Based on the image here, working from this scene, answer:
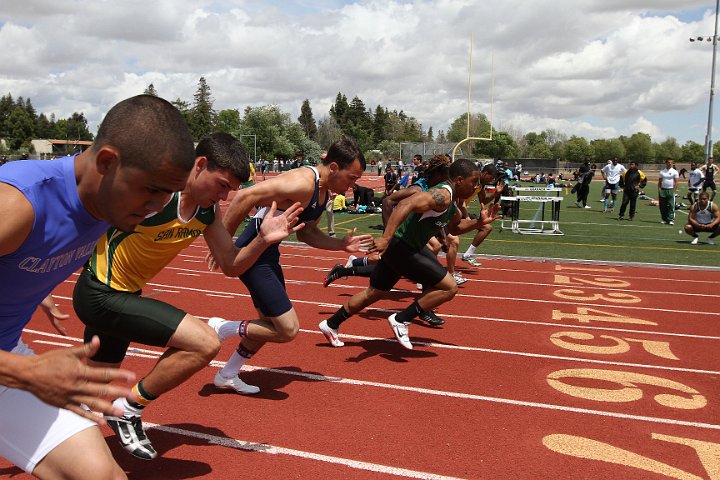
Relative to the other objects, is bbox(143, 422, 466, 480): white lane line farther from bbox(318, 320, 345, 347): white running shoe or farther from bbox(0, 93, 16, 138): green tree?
bbox(0, 93, 16, 138): green tree

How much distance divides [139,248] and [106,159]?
1704 millimetres

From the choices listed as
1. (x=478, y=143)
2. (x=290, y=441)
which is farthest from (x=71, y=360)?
(x=478, y=143)

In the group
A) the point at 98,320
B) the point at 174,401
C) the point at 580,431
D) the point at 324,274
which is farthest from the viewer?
the point at 324,274

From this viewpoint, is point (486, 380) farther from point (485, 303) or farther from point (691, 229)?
point (691, 229)

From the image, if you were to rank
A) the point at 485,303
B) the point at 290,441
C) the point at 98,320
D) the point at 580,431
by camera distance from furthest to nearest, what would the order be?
1. the point at 485,303
2. the point at 580,431
3. the point at 290,441
4. the point at 98,320

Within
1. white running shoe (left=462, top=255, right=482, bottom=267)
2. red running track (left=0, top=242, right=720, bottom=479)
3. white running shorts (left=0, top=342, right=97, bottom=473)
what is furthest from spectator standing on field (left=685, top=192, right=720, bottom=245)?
white running shorts (left=0, top=342, right=97, bottom=473)

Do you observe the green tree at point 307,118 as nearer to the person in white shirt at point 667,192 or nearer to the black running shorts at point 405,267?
the person in white shirt at point 667,192

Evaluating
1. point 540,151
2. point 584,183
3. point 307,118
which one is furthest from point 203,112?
point 584,183

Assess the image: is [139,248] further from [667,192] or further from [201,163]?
[667,192]

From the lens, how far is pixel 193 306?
8.09 m

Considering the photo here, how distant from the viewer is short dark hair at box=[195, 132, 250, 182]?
3533mm

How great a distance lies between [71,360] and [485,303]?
7.46 metres

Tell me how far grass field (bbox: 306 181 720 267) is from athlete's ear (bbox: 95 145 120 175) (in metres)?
11.9

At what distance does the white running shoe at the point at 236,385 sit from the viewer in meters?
4.83
